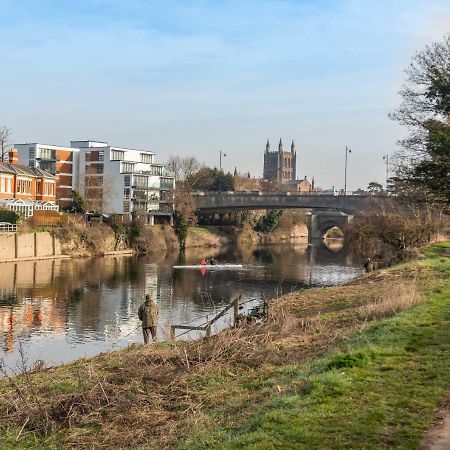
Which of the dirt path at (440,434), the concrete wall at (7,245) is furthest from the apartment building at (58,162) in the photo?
the dirt path at (440,434)

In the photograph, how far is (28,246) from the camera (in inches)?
2630

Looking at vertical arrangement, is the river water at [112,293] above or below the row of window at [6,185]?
below

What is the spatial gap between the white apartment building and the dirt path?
91624 mm

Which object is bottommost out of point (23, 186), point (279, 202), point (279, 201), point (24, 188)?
point (279, 202)

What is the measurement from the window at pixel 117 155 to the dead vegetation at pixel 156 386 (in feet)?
300

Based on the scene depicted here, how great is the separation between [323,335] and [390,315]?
261cm

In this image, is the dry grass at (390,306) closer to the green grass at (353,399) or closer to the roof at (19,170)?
the green grass at (353,399)

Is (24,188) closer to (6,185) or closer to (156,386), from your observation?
(6,185)

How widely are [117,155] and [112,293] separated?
221ft

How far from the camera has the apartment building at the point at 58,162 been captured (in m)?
106

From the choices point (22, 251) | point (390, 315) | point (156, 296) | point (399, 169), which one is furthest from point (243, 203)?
point (390, 315)

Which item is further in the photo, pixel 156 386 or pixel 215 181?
pixel 215 181

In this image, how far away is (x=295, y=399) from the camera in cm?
1052

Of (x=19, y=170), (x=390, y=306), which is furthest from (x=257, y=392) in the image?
(x=19, y=170)
